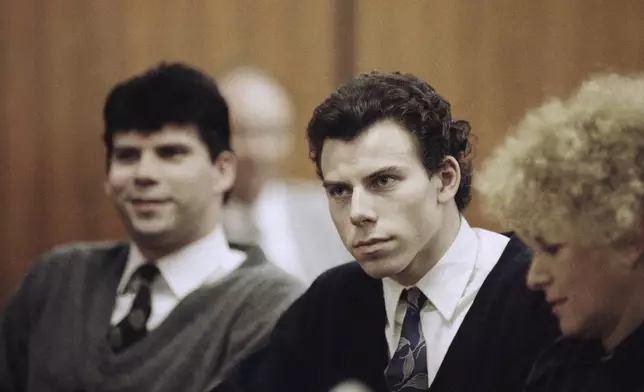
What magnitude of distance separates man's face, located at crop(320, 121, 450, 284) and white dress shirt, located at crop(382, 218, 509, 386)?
64 millimetres

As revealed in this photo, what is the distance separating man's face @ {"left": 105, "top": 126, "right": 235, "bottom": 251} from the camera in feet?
5.11

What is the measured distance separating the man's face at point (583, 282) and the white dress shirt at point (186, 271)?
2.30 feet

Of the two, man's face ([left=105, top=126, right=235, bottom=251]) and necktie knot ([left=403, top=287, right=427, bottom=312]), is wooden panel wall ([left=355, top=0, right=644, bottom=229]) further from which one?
necktie knot ([left=403, top=287, right=427, bottom=312])

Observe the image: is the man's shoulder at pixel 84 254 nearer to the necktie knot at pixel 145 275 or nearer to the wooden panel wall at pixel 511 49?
the necktie knot at pixel 145 275

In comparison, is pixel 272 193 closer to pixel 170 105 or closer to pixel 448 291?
pixel 170 105

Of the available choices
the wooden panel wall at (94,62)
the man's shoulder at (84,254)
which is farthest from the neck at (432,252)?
the wooden panel wall at (94,62)

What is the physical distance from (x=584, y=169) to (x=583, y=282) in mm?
133

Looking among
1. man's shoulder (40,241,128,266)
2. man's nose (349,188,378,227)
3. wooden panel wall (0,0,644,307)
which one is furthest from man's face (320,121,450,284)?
wooden panel wall (0,0,644,307)

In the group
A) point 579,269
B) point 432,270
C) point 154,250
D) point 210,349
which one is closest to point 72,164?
point 154,250

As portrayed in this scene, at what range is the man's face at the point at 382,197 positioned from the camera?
1.20 metres

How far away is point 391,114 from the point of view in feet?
4.06

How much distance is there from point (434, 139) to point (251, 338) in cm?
47

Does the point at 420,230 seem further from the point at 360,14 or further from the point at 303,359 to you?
the point at 360,14

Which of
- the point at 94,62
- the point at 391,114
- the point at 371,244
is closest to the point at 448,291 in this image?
the point at 371,244
